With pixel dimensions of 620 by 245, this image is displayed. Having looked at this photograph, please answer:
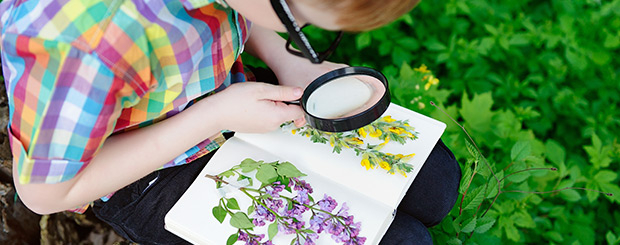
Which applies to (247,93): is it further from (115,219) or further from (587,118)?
(587,118)

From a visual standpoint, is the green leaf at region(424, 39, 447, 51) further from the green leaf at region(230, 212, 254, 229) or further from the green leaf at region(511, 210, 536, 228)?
the green leaf at region(230, 212, 254, 229)

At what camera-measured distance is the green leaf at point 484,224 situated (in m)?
1.44

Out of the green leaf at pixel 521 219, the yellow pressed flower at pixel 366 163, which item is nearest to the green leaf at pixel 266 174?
the yellow pressed flower at pixel 366 163

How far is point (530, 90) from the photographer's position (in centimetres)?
233

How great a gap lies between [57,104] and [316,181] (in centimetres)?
62

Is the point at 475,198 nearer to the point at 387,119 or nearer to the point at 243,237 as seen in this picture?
the point at 387,119

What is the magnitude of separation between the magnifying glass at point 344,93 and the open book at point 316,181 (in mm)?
143

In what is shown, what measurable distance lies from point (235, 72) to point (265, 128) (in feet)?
0.91

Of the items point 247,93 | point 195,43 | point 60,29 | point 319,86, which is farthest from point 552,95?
point 60,29

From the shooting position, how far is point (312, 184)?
1.22 meters

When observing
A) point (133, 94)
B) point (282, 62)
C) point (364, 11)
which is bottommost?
point (282, 62)

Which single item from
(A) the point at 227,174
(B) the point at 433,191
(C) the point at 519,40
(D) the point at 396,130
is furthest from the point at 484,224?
(C) the point at 519,40

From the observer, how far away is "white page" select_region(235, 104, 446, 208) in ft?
4.00

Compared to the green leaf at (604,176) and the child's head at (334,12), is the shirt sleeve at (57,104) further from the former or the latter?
the green leaf at (604,176)
